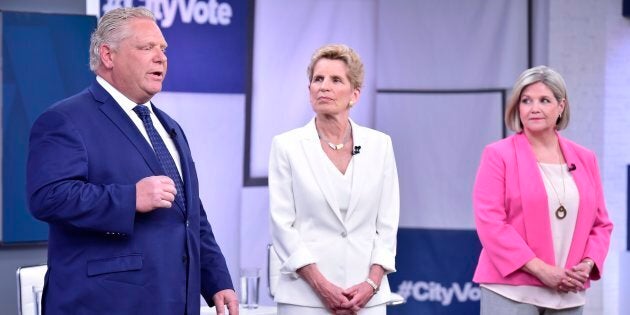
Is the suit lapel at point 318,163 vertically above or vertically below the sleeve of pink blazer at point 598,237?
above

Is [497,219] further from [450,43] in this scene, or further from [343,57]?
[450,43]

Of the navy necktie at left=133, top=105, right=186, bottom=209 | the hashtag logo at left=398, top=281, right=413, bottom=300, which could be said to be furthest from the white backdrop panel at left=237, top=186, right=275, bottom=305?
the navy necktie at left=133, top=105, right=186, bottom=209

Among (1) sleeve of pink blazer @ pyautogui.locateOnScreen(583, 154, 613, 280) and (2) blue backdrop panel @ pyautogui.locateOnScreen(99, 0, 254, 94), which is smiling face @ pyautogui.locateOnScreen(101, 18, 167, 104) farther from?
(2) blue backdrop panel @ pyautogui.locateOnScreen(99, 0, 254, 94)

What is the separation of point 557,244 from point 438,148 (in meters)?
2.38

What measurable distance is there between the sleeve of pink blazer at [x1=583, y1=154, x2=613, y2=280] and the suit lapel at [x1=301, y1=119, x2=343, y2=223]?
41.3 inches

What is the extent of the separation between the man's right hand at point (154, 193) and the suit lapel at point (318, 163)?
2.60 feet

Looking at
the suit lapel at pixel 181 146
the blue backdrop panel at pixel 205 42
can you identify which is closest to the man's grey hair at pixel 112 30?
the suit lapel at pixel 181 146

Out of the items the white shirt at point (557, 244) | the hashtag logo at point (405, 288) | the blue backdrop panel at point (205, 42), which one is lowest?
the hashtag logo at point (405, 288)

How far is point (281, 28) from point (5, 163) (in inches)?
68.9

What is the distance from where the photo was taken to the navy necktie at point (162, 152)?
2.47 m

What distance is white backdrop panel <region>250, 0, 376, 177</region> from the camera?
17.7 ft

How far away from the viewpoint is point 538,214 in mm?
3305

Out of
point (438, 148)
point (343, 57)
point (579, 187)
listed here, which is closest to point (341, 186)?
point (343, 57)

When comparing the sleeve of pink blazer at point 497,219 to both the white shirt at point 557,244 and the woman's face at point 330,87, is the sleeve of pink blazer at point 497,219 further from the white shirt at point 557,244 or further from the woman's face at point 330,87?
the woman's face at point 330,87
